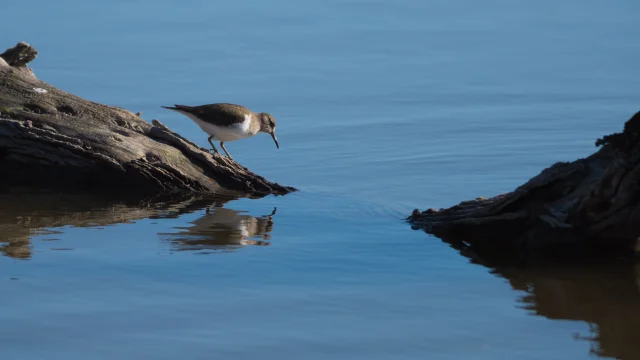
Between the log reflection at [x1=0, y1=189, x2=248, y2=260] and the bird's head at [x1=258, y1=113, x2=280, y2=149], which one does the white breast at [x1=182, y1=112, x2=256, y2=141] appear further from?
the log reflection at [x1=0, y1=189, x2=248, y2=260]

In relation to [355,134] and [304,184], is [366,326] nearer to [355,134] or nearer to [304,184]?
[304,184]

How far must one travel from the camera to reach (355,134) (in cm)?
1158

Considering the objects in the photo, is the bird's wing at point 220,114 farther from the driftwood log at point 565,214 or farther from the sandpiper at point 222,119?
the driftwood log at point 565,214

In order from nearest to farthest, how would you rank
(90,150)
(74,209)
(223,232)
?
(223,232)
(74,209)
(90,150)

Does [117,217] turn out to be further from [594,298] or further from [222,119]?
[594,298]

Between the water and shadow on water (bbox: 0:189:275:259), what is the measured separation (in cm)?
3

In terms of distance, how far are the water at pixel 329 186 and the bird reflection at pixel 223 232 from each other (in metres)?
0.03

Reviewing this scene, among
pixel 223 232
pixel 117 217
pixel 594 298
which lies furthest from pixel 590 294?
pixel 117 217

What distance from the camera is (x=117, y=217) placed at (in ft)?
29.1

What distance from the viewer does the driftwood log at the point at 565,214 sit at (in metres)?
7.01

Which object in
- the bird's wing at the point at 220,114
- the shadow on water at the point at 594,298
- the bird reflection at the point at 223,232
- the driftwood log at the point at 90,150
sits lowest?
the shadow on water at the point at 594,298

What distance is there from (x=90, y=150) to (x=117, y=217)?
0.73m

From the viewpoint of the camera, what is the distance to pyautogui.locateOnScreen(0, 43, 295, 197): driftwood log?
9.24 metres

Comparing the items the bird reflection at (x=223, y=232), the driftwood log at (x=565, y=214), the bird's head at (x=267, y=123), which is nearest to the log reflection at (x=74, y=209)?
the bird reflection at (x=223, y=232)
